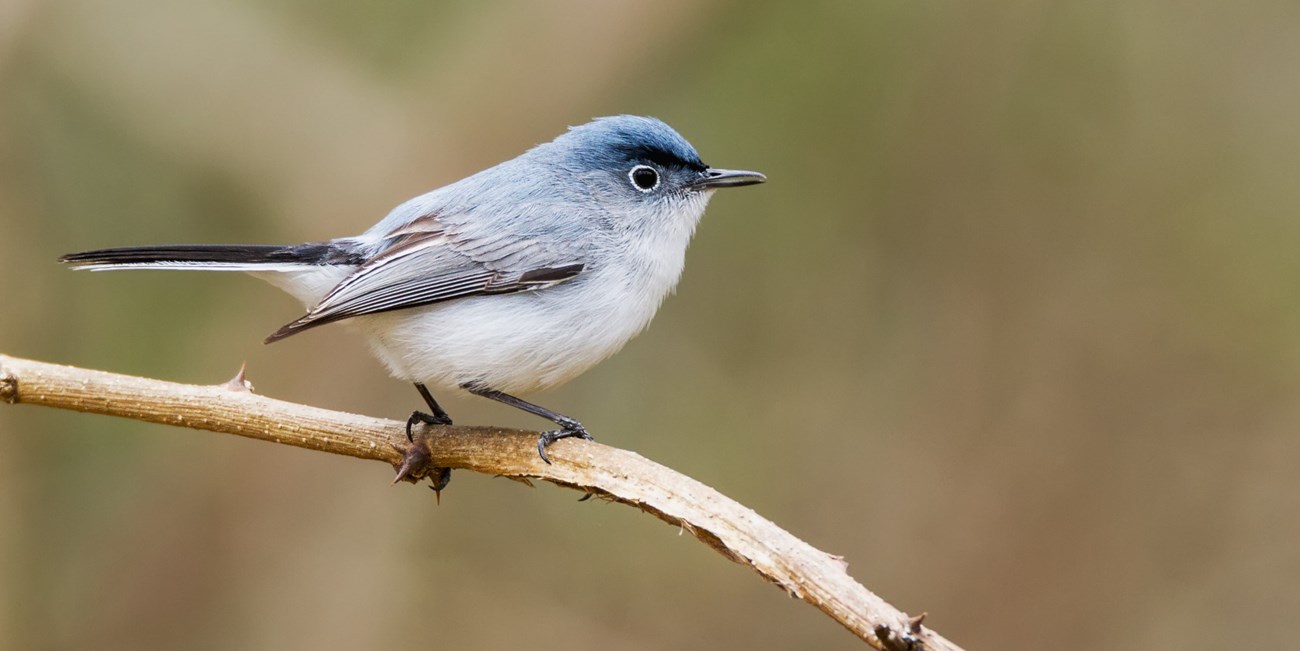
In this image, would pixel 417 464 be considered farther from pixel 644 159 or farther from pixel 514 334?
pixel 644 159

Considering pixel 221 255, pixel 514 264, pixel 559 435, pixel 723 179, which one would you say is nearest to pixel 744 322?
pixel 723 179

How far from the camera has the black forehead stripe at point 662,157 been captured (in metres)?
4.22

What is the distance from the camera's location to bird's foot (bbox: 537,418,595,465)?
336 cm

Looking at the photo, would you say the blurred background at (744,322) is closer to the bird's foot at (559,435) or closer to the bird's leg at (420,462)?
the bird's leg at (420,462)

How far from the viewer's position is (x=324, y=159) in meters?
6.50

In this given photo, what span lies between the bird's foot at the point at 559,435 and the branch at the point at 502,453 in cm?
3

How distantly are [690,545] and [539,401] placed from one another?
1.15 meters

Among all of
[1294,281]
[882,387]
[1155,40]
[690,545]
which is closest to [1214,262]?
[1294,281]

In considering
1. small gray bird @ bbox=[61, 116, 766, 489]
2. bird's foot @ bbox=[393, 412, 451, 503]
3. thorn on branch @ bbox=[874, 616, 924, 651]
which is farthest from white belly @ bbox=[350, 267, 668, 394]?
thorn on branch @ bbox=[874, 616, 924, 651]

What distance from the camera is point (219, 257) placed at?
3.70 metres

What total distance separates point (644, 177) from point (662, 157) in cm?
10

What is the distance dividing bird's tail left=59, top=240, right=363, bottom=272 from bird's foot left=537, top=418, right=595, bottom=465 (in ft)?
3.20

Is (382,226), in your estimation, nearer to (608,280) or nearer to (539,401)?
(608,280)

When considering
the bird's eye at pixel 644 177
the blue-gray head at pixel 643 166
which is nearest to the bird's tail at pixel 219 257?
the blue-gray head at pixel 643 166
